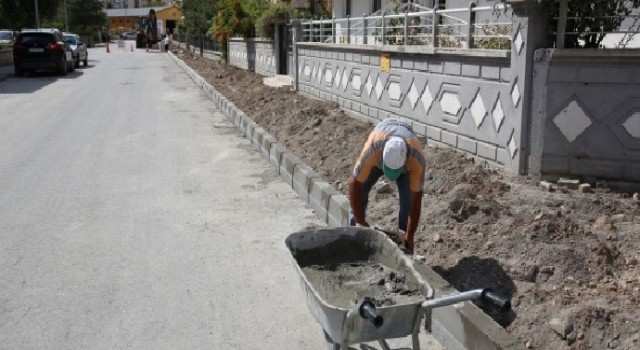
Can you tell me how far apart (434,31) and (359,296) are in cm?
537

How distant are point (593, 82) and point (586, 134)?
48 cm

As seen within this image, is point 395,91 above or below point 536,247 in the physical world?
above

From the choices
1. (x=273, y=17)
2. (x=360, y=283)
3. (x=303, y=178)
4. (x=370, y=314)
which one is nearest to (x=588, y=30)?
(x=303, y=178)

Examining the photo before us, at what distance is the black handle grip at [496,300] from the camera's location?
109 inches

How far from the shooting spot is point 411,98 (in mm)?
8930

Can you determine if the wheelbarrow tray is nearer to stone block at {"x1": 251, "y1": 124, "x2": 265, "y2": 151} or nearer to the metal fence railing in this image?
the metal fence railing

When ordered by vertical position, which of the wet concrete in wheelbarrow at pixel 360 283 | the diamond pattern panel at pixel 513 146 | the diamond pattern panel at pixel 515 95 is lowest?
the wet concrete in wheelbarrow at pixel 360 283

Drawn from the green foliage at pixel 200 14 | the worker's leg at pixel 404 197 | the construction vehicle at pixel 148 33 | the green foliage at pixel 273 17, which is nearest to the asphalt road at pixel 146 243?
the worker's leg at pixel 404 197

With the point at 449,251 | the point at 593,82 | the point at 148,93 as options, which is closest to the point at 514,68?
the point at 593,82

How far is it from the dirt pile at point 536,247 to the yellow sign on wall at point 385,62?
8.37 feet

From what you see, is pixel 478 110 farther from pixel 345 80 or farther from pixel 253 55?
pixel 253 55

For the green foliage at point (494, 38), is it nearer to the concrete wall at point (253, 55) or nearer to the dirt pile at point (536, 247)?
the dirt pile at point (536, 247)

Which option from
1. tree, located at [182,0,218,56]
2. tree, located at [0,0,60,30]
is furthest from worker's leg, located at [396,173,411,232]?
tree, located at [0,0,60,30]

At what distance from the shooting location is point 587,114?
19.5ft
